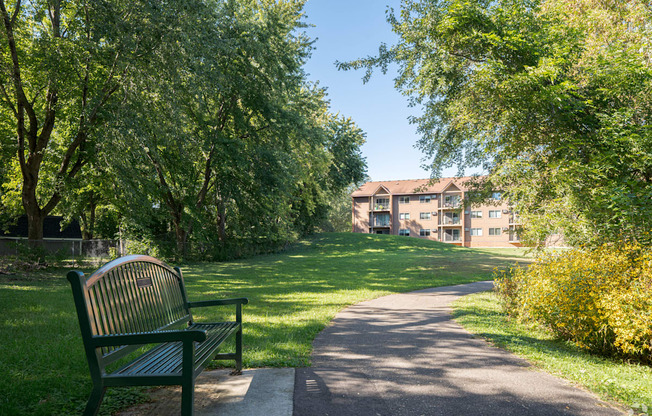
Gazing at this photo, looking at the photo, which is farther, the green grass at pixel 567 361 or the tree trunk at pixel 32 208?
the tree trunk at pixel 32 208

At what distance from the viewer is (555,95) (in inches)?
342

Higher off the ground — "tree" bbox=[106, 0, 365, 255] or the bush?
"tree" bbox=[106, 0, 365, 255]

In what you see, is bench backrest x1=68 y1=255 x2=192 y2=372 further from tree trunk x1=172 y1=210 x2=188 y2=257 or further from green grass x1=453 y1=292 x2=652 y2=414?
tree trunk x1=172 y1=210 x2=188 y2=257

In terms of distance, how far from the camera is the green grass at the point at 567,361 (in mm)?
4336

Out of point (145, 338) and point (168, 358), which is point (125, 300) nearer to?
point (168, 358)

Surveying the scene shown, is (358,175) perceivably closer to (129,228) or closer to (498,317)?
(129,228)

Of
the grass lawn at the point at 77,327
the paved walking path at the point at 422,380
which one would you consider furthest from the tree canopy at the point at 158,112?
the paved walking path at the point at 422,380

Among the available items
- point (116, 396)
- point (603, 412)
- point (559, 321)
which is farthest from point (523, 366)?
point (116, 396)

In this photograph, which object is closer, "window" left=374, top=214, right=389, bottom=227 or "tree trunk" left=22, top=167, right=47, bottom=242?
"tree trunk" left=22, top=167, right=47, bottom=242

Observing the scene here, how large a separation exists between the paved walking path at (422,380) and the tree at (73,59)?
10.2 m

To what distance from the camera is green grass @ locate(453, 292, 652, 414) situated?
4336 mm

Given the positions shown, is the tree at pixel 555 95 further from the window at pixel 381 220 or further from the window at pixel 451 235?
the window at pixel 381 220

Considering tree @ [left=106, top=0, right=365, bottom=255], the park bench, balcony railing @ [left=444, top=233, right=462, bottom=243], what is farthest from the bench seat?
balcony railing @ [left=444, top=233, right=462, bottom=243]

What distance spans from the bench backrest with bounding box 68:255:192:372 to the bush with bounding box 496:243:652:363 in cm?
570
